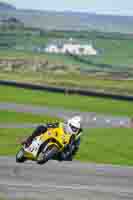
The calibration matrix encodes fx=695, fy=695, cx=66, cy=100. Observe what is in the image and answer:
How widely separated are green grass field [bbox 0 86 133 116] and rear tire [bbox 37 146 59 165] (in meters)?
22.2

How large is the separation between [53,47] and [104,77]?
4599 cm

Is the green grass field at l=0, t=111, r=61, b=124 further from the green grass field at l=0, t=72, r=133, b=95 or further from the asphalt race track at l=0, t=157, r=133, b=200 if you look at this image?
the green grass field at l=0, t=72, r=133, b=95

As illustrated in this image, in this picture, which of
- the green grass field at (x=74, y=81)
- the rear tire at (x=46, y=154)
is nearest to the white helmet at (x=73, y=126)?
the rear tire at (x=46, y=154)

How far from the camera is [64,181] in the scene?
60.2 feet

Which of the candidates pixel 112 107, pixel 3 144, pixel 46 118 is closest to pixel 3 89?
pixel 112 107

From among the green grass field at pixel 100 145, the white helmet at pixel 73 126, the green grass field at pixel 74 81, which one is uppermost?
the white helmet at pixel 73 126

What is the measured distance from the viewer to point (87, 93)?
50.1 metres

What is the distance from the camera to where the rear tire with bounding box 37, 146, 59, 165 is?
19.4m

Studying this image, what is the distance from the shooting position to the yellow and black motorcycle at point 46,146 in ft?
62.8

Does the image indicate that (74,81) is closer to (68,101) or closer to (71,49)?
(68,101)

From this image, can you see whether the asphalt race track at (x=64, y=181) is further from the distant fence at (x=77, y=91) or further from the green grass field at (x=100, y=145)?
the distant fence at (x=77, y=91)

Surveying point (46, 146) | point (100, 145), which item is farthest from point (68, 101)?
point (46, 146)

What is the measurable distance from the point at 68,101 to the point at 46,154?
89.7 ft

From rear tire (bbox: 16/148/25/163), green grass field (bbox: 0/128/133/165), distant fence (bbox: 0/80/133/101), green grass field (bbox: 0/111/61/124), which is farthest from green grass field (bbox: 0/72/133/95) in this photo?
rear tire (bbox: 16/148/25/163)
